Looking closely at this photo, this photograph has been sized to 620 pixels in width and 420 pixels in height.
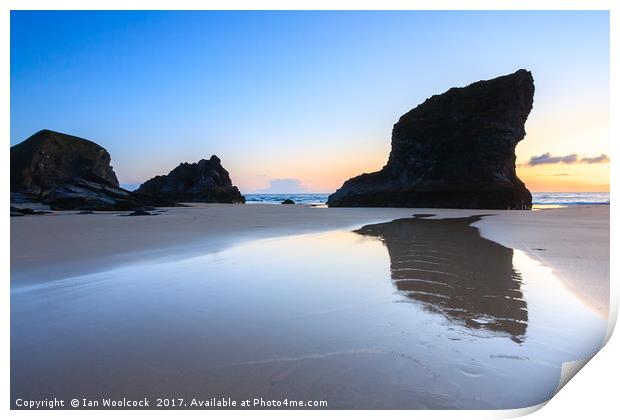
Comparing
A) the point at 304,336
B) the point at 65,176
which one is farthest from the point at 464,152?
the point at 65,176

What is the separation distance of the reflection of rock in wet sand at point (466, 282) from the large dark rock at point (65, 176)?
671 inches

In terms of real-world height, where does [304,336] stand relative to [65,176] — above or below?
below

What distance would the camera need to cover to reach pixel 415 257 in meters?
5.43

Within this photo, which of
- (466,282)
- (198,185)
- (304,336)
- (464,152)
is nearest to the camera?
(304,336)

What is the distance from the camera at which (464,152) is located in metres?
30.8

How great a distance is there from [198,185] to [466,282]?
149 feet

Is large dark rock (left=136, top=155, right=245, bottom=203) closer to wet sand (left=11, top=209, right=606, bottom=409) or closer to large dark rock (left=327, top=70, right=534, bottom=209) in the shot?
large dark rock (left=327, top=70, right=534, bottom=209)

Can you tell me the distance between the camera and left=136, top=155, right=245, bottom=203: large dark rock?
1772 inches

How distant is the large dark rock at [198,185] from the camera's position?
1772 inches

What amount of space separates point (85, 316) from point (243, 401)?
175 cm

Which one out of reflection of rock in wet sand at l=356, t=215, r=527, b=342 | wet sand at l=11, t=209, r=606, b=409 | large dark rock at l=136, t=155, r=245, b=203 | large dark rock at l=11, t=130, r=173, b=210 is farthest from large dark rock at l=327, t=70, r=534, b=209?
wet sand at l=11, t=209, r=606, b=409

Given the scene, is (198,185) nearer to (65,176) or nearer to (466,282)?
(65,176)

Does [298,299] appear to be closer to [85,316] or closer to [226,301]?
[226,301]
